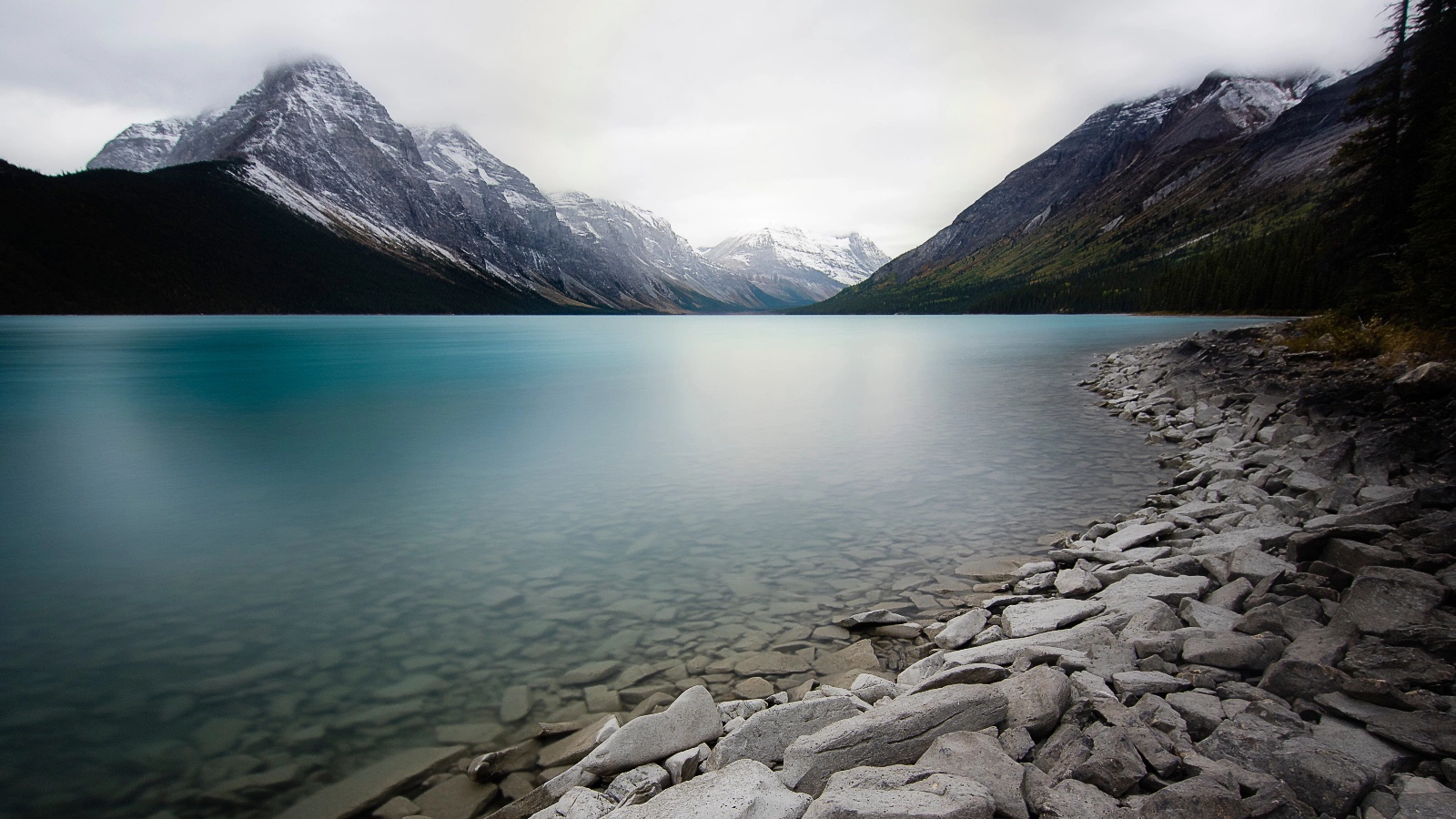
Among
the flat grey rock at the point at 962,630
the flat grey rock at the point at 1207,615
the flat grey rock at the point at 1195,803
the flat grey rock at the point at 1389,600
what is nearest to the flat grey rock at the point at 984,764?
the flat grey rock at the point at 1195,803

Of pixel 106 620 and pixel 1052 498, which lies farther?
pixel 1052 498

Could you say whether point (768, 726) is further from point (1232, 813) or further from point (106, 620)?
point (106, 620)

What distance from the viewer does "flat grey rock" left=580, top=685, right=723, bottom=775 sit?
5941mm

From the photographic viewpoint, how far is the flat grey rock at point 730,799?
4637mm

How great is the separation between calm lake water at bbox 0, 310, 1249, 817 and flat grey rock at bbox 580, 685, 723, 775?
1663mm

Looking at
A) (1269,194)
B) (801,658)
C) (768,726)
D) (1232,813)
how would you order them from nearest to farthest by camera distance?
(1232,813) < (768,726) < (801,658) < (1269,194)

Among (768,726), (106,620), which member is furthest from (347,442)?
(768,726)

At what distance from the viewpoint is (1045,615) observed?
8289 millimetres

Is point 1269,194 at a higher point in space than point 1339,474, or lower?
higher

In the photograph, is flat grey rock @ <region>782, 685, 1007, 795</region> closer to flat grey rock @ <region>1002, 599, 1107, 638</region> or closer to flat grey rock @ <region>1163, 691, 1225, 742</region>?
flat grey rock @ <region>1163, 691, 1225, 742</region>

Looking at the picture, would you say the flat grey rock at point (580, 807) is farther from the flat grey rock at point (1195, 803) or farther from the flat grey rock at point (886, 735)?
the flat grey rock at point (1195, 803)

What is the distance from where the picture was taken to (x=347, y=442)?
23125 mm

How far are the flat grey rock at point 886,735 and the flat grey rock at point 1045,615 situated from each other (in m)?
2.61

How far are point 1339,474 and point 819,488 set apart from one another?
1024cm
